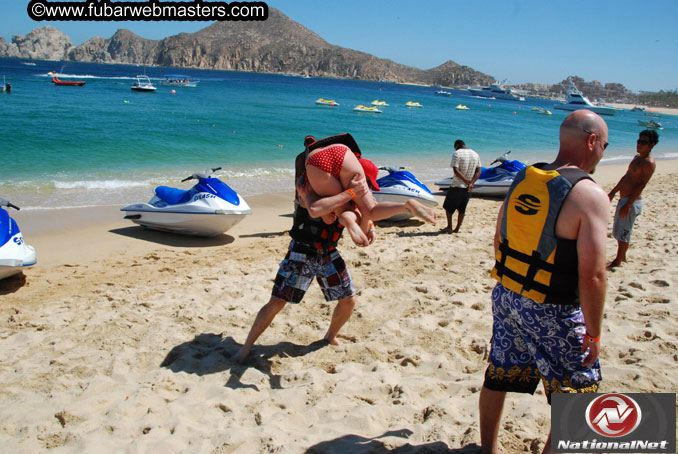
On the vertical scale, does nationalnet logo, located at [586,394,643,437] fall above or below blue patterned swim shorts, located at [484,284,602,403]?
below

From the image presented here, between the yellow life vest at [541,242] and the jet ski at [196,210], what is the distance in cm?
551

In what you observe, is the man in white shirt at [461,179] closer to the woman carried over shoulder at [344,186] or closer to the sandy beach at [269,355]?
the sandy beach at [269,355]

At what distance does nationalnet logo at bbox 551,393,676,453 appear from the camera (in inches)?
83.9

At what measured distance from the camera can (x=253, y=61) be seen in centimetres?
15050

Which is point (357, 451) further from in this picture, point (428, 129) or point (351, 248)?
point (428, 129)

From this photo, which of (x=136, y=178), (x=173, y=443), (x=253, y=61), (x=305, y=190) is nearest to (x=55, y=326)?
(x=173, y=443)

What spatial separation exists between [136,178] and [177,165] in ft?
7.63

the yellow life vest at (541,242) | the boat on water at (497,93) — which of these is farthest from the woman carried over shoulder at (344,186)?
the boat on water at (497,93)

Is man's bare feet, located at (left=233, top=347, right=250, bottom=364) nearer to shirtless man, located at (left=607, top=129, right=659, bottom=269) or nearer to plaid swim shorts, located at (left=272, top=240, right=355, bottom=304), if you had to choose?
plaid swim shorts, located at (left=272, top=240, right=355, bottom=304)

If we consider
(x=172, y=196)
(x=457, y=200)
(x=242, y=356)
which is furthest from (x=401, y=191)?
(x=242, y=356)

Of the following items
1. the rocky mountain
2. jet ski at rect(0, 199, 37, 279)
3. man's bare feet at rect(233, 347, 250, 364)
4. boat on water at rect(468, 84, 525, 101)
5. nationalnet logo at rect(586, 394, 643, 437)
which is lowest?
man's bare feet at rect(233, 347, 250, 364)

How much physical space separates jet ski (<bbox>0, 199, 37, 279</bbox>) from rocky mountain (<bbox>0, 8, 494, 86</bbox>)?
154 metres

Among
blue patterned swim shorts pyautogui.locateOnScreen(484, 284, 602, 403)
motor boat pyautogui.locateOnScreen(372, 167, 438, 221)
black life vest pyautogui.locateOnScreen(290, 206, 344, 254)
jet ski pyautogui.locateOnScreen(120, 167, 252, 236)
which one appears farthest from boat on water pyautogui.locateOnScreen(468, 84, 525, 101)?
blue patterned swim shorts pyautogui.locateOnScreen(484, 284, 602, 403)

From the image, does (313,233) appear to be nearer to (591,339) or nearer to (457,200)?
(591,339)
